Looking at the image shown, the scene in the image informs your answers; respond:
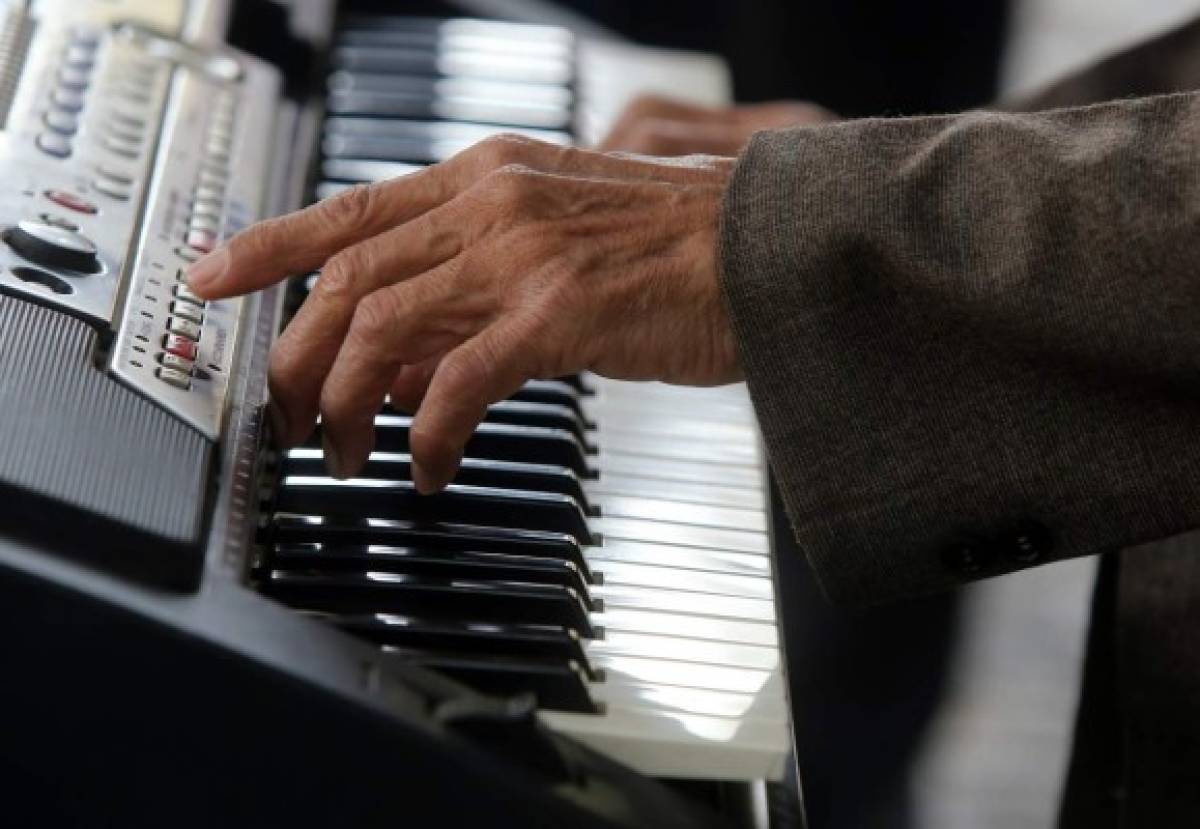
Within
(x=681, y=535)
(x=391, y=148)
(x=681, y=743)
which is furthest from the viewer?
(x=391, y=148)

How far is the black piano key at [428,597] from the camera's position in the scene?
0.83 meters

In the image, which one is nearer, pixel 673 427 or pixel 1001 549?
pixel 1001 549

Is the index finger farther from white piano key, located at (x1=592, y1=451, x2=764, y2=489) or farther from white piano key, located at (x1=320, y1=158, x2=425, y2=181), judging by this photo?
white piano key, located at (x1=320, y1=158, x2=425, y2=181)

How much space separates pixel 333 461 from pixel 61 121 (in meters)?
0.29

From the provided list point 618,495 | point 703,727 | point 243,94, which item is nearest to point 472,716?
point 703,727

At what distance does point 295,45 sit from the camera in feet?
4.35

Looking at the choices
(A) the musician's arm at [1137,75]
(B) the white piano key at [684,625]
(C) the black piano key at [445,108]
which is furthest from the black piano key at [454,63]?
(B) the white piano key at [684,625]

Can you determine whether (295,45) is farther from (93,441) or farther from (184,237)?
(93,441)

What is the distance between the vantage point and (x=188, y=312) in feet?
3.04

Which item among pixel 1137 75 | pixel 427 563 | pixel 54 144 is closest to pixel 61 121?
pixel 54 144

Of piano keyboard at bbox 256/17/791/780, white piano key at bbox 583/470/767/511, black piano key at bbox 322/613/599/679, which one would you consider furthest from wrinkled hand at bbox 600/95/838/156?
black piano key at bbox 322/613/599/679

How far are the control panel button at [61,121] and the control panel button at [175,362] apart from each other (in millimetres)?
227

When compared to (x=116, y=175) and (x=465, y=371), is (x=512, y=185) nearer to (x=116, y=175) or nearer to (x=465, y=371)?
(x=465, y=371)

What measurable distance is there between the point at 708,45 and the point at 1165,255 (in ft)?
4.08
